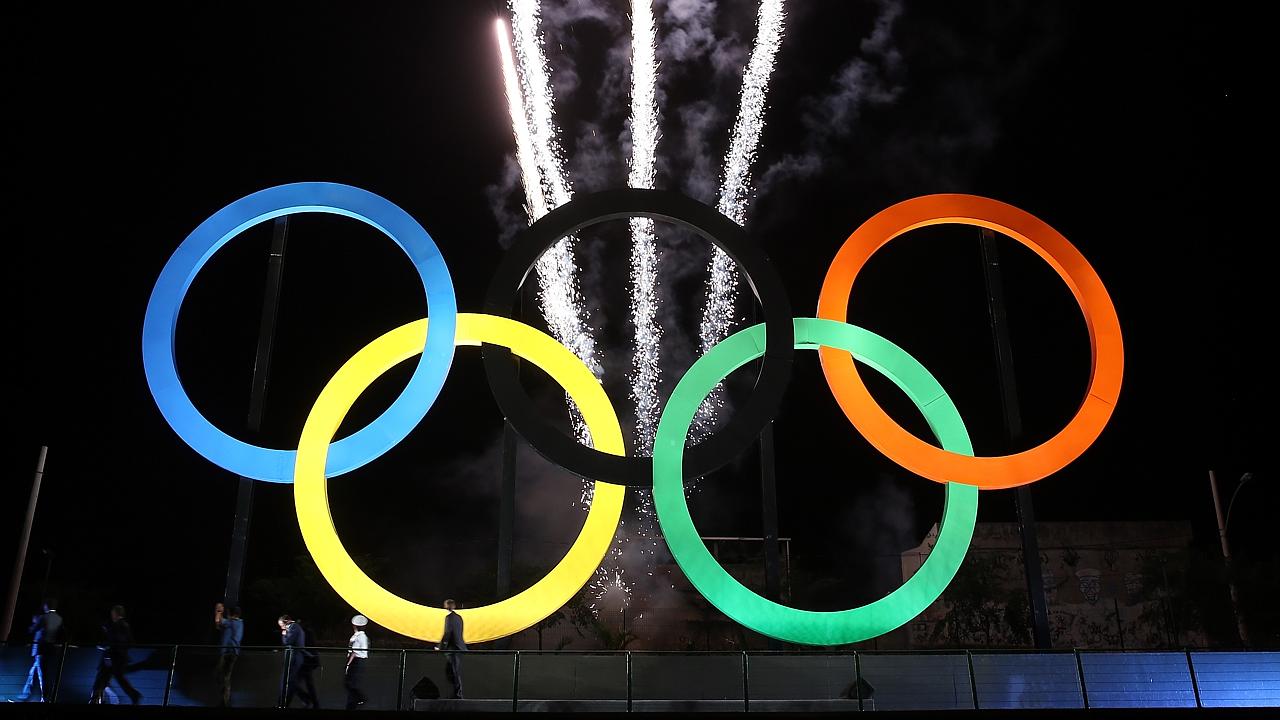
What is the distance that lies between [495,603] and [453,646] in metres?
1.05

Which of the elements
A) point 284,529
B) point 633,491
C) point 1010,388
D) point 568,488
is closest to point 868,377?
point 633,491

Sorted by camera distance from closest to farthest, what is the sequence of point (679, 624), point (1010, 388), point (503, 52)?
point (1010, 388), point (503, 52), point (679, 624)

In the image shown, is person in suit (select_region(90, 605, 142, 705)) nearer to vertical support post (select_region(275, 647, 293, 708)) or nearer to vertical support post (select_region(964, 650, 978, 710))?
vertical support post (select_region(275, 647, 293, 708))

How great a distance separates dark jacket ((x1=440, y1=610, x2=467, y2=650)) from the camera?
15.8 metres

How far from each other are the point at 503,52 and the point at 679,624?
3335 centimetres

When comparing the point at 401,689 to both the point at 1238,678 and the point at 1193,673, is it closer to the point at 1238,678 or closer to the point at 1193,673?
the point at 1193,673

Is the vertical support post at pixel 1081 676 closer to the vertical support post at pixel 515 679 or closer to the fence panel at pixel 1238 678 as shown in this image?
the fence panel at pixel 1238 678

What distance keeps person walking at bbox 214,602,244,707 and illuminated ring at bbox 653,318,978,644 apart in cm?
652

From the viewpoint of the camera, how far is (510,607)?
16656 mm

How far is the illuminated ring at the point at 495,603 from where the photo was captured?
16.5 metres

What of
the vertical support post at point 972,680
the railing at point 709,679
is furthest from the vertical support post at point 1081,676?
the vertical support post at point 972,680

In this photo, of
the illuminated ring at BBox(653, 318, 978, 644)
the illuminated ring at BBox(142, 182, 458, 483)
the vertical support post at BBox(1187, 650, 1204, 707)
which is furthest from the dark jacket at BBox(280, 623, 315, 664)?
the vertical support post at BBox(1187, 650, 1204, 707)

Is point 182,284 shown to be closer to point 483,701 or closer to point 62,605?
point 483,701

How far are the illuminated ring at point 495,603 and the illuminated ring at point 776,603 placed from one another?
0.95 metres
